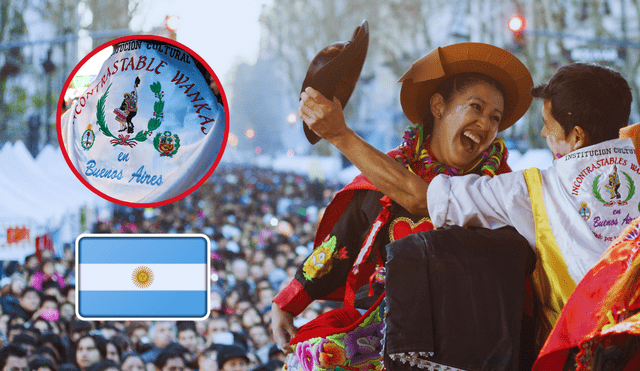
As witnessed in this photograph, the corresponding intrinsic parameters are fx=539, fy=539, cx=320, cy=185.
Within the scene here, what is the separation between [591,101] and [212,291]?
4.01m

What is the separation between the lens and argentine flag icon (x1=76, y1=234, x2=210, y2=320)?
3.06 meters

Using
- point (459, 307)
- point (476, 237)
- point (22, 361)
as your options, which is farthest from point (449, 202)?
point (22, 361)

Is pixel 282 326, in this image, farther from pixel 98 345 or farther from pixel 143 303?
pixel 98 345

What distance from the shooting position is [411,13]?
4.70 m

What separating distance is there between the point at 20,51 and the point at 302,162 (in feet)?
9.48

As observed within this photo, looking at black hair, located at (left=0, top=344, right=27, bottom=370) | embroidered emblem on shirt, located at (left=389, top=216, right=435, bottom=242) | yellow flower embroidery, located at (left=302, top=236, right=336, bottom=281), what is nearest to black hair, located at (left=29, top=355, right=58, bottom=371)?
black hair, located at (left=0, top=344, right=27, bottom=370)

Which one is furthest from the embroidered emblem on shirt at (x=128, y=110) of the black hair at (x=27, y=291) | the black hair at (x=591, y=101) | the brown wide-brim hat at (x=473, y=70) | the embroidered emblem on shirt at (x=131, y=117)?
the black hair at (x=27, y=291)

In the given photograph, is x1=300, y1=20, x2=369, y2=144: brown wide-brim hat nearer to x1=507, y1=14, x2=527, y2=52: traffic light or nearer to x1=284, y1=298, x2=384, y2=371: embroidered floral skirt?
x1=284, y1=298, x2=384, y2=371: embroidered floral skirt

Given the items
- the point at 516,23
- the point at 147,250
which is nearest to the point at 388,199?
the point at 147,250

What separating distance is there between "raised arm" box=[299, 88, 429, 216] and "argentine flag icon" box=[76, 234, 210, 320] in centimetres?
195

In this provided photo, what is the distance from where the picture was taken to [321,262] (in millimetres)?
1559

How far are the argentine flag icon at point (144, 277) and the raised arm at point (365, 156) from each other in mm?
1946

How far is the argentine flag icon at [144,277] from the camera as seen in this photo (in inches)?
120

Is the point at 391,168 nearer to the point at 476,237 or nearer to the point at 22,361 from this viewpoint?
the point at 476,237
